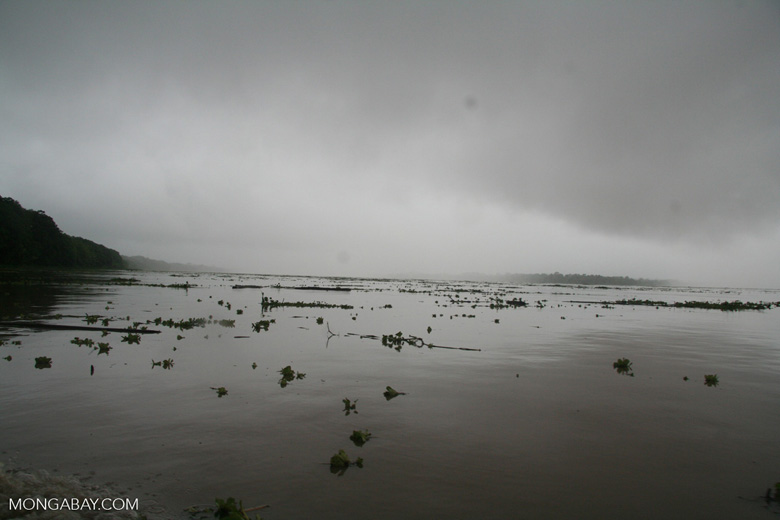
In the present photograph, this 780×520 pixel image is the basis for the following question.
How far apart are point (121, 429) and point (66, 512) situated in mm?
3047

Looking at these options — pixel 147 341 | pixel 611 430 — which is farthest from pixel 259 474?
pixel 147 341

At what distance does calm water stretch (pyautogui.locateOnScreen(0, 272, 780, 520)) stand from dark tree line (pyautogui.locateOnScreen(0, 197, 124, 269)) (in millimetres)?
108160

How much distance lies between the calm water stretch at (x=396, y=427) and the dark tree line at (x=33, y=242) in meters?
108

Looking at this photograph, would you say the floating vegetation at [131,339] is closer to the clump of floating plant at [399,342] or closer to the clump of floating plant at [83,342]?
the clump of floating plant at [83,342]

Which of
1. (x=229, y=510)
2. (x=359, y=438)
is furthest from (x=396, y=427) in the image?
(x=229, y=510)

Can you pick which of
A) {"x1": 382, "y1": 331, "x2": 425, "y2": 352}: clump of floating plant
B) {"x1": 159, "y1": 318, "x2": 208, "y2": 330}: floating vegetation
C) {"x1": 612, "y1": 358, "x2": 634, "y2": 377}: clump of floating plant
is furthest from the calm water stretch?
{"x1": 159, "y1": 318, "x2": 208, "y2": 330}: floating vegetation

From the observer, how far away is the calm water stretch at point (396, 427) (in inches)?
238

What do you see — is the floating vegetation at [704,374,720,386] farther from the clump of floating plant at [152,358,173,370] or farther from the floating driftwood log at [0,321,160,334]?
the floating driftwood log at [0,321,160,334]

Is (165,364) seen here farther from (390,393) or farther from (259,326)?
(259,326)

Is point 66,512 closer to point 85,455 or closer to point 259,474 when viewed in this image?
point 85,455

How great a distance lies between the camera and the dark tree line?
95.0m

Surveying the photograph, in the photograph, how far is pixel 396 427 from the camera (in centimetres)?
877

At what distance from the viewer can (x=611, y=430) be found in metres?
8.95

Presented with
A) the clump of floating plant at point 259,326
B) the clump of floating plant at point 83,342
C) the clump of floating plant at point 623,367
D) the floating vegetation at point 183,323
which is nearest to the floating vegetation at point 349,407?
the clump of floating plant at point 623,367
